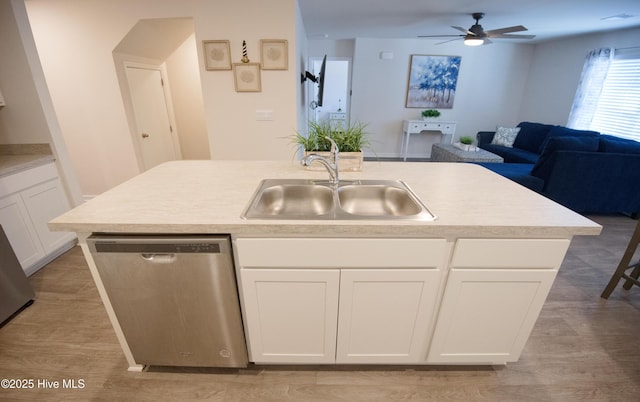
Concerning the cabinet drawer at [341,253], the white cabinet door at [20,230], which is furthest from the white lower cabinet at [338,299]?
the white cabinet door at [20,230]

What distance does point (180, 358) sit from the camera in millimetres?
1351

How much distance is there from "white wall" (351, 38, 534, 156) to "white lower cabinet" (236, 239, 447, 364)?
174 inches

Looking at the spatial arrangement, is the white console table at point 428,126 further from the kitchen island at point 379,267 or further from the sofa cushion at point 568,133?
the kitchen island at point 379,267

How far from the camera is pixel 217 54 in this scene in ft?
9.42

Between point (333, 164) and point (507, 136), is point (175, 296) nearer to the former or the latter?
point (333, 164)

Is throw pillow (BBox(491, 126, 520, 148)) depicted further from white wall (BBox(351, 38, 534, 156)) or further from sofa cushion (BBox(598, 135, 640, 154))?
sofa cushion (BBox(598, 135, 640, 154))

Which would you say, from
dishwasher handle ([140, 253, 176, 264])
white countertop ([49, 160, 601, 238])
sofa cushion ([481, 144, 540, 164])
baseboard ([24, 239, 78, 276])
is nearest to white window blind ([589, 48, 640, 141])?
sofa cushion ([481, 144, 540, 164])

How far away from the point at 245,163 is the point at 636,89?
5.54m

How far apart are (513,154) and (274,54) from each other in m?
4.26

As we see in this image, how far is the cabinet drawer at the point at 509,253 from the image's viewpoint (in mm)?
1080

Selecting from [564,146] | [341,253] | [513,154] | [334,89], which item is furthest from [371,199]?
[334,89]

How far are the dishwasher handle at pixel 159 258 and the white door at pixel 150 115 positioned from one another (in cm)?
283

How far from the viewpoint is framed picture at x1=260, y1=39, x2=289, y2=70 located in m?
2.84

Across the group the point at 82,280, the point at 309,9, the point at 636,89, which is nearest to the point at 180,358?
the point at 82,280
